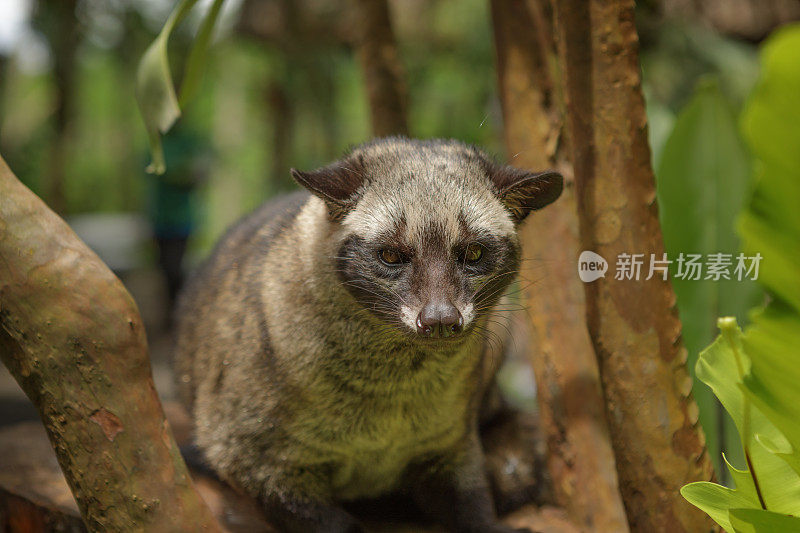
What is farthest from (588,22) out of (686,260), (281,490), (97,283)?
(281,490)

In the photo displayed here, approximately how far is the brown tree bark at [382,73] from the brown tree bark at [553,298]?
28.4 inches

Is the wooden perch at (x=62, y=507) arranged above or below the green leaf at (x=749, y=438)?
below

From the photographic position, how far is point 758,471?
1934mm

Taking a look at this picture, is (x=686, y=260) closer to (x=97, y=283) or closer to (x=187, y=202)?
(x=97, y=283)

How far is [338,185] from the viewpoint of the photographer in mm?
2334

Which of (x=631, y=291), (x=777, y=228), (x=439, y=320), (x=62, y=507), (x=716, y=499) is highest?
(x=777, y=228)

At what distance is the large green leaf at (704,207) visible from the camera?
2.88m

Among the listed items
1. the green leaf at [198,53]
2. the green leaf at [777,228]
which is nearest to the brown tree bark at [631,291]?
the green leaf at [777,228]

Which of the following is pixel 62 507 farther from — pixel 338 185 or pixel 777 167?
pixel 777 167

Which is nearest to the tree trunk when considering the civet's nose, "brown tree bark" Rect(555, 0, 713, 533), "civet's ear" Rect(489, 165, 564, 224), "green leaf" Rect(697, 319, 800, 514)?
"civet's ear" Rect(489, 165, 564, 224)

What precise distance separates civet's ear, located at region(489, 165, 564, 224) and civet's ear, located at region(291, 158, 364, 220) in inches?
17.7

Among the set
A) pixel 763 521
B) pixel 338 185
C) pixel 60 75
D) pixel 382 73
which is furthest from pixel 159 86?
pixel 60 75

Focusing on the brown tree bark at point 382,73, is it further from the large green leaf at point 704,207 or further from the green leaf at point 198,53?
the large green leaf at point 704,207

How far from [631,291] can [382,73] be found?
197cm
